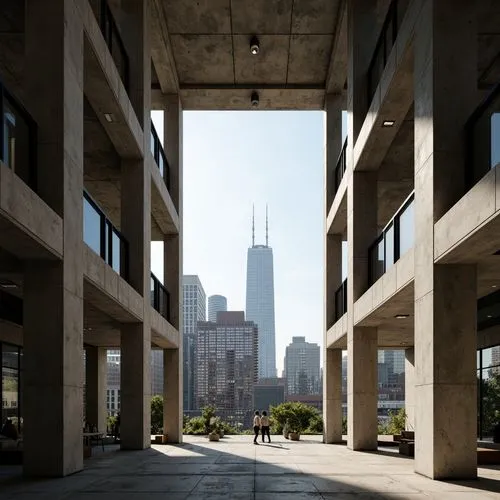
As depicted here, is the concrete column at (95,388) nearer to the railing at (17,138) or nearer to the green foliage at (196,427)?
the green foliage at (196,427)

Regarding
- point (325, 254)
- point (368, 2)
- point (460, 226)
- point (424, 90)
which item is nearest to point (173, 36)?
point (368, 2)

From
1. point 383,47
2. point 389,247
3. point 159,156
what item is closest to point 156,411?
point 159,156

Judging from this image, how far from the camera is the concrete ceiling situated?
79.3ft

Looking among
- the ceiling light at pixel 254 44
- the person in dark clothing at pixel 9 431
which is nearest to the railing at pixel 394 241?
the ceiling light at pixel 254 44

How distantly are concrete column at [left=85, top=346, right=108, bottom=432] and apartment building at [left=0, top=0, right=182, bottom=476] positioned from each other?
8342 mm

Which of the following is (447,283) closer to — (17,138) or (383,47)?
(17,138)

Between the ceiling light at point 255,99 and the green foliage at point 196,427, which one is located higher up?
the ceiling light at point 255,99

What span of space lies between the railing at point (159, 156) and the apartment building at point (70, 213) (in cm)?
11

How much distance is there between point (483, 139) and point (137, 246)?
40.3ft

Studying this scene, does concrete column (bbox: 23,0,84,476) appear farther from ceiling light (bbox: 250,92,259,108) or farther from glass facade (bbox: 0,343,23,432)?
ceiling light (bbox: 250,92,259,108)

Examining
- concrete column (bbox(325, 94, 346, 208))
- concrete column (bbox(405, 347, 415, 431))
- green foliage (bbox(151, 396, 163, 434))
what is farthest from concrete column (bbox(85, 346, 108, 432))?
concrete column (bbox(405, 347, 415, 431))

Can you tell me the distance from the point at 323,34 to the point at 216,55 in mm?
4146

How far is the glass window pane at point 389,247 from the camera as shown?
18.0 m

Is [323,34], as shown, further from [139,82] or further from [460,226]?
[460,226]
